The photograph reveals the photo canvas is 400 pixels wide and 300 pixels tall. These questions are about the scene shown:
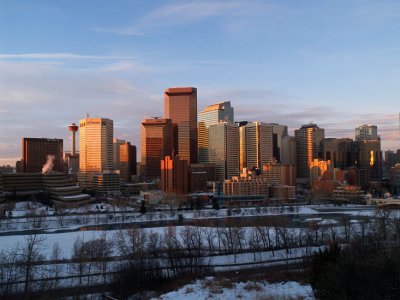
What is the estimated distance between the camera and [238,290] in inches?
587

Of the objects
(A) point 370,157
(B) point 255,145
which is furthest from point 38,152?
(A) point 370,157

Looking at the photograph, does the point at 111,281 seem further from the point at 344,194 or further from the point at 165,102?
the point at 165,102

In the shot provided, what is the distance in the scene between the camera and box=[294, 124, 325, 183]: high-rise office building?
112 meters

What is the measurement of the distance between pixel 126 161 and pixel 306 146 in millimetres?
54007

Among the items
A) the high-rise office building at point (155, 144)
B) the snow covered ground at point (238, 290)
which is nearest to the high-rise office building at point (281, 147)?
the high-rise office building at point (155, 144)


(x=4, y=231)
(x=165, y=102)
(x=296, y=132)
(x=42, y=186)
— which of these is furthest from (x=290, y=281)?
(x=165, y=102)

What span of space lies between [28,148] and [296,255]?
88456mm

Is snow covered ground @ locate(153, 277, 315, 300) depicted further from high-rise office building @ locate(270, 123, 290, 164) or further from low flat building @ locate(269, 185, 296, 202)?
high-rise office building @ locate(270, 123, 290, 164)

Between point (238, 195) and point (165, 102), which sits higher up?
point (165, 102)

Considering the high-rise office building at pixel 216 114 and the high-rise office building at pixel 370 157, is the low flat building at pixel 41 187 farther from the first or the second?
the high-rise office building at pixel 370 157

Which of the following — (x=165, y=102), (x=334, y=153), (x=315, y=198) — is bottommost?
(x=315, y=198)

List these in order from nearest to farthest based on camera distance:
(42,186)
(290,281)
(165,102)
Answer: (290,281) < (42,186) < (165,102)

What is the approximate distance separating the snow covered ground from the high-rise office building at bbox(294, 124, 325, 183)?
9630 centimetres

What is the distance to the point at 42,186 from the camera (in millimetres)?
70938
